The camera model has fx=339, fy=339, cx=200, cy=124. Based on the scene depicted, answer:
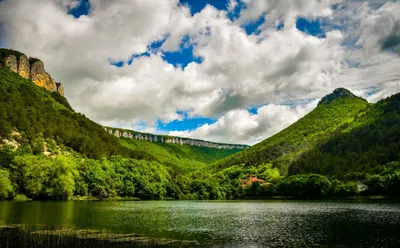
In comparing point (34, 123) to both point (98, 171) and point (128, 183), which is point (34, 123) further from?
point (128, 183)

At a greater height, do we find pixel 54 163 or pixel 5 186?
pixel 54 163

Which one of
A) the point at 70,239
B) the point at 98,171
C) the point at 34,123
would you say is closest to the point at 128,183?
the point at 98,171

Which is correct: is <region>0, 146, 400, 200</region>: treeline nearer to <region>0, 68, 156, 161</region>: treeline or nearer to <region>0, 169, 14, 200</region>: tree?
<region>0, 169, 14, 200</region>: tree

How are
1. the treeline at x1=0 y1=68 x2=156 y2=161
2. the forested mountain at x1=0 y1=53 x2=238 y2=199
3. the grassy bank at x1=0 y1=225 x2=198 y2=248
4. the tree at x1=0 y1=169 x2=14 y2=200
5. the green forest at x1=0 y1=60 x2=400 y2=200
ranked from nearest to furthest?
1. the grassy bank at x1=0 y1=225 x2=198 y2=248
2. the tree at x1=0 y1=169 x2=14 y2=200
3. the forested mountain at x1=0 y1=53 x2=238 y2=199
4. the green forest at x1=0 y1=60 x2=400 y2=200
5. the treeline at x1=0 y1=68 x2=156 y2=161

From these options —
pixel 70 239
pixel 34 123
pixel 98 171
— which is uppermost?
pixel 34 123

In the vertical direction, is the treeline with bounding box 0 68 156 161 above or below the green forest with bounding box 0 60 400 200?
above

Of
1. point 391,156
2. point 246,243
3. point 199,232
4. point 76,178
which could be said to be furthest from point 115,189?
point 391,156

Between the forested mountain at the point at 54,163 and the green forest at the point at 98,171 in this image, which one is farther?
the green forest at the point at 98,171

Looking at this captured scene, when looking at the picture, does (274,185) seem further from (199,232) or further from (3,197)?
(199,232)

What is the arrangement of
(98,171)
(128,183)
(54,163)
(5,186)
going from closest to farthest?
(5,186) → (54,163) → (98,171) → (128,183)

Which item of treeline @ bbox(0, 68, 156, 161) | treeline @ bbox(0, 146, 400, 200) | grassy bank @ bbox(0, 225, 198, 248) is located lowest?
grassy bank @ bbox(0, 225, 198, 248)

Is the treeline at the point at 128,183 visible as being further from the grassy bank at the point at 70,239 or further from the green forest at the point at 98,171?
the grassy bank at the point at 70,239

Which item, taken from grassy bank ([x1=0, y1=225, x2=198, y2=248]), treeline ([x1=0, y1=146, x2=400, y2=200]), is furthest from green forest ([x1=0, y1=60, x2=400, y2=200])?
grassy bank ([x1=0, y1=225, x2=198, y2=248])

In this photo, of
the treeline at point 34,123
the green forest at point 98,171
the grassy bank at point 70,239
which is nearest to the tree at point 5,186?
the green forest at point 98,171
